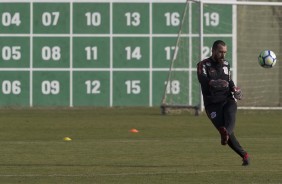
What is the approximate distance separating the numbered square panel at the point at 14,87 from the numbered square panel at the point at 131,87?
293cm

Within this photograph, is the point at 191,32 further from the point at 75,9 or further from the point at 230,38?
the point at 75,9

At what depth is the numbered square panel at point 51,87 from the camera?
1423 inches

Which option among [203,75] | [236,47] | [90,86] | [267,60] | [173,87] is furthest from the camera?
[236,47]

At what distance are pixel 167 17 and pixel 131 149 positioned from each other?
54.4 feet

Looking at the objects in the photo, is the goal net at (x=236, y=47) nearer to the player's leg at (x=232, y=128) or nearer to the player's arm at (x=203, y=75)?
the player's arm at (x=203, y=75)

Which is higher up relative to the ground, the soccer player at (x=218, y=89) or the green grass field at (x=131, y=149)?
the soccer player at (x=218, y=89)

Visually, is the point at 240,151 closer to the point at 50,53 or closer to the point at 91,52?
the point at 91,52

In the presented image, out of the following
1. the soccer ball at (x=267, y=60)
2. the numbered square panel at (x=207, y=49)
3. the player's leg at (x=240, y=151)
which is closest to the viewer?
the player's leg at (x=240, y=151)

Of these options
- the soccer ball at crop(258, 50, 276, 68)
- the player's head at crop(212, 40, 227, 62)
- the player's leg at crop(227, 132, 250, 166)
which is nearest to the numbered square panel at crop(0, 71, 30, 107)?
the soccer ball at crop(258, 50, 276, 68)

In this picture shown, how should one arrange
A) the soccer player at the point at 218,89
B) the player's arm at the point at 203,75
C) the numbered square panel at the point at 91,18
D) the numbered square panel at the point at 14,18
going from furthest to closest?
the numbered square panel at the point at 91,18
the numbered square panel at the point at 14,18
the player's arm at the point at 203,75
the soccer player at the point at 218,89

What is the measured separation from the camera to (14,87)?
3603 cm

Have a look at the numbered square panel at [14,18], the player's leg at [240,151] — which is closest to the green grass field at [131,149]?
the player's leg at [240,151]

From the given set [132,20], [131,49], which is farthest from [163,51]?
[132,20]

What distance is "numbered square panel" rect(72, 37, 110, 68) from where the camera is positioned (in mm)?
36250
